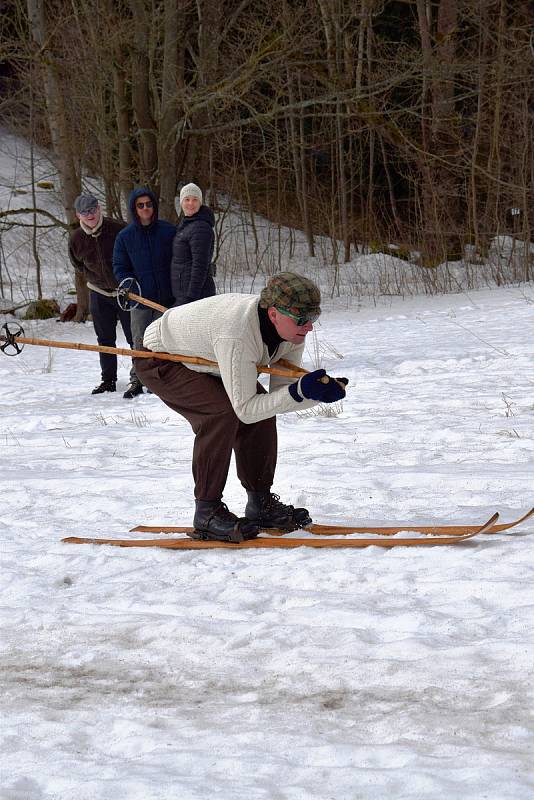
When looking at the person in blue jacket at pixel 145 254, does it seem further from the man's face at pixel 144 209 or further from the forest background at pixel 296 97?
the forest background at pixel 296 97

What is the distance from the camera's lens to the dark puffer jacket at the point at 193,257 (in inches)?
288

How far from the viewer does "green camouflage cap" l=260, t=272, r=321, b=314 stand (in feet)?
11.8

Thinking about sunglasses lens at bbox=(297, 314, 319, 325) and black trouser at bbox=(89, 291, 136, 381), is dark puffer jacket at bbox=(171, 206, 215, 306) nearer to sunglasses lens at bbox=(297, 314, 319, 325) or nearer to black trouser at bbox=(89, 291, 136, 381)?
black trouser at bbox=(89, 291, 136, 381)

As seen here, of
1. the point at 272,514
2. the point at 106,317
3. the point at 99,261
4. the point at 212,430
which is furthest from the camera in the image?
the point at 106,317

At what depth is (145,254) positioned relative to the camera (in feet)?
24.8

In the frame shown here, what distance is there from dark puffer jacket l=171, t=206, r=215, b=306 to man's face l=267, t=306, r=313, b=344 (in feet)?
11.9

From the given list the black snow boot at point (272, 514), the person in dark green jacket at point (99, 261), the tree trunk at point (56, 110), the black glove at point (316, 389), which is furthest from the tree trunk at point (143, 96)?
the black glove at point (316, 389)

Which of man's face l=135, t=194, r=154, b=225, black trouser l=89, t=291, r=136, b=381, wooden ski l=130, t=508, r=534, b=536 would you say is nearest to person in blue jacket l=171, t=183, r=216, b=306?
man's face l=135, t=194, r=154, b=225

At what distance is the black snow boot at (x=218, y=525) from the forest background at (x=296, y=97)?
9.38 meters

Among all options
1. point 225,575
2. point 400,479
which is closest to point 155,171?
point 400,479

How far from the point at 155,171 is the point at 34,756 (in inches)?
508

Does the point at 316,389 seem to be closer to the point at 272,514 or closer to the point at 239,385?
the point at 239,385

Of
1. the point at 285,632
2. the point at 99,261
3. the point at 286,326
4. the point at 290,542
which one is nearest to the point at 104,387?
the point at 99,261

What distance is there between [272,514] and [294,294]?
3.82 ft
